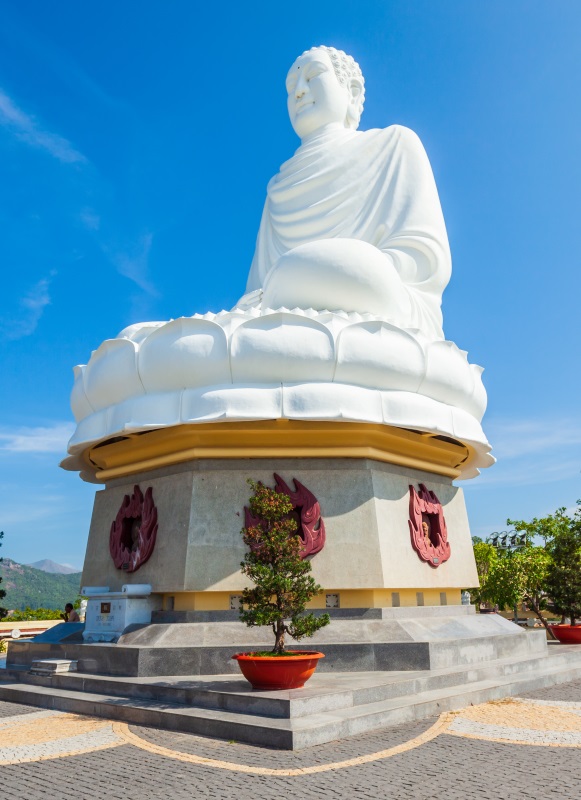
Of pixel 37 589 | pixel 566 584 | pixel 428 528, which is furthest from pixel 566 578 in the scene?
pixel 37 589

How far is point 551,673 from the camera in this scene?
9.82 meters

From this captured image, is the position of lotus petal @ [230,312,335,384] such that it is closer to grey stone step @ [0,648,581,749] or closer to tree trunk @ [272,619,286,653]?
tree trunk @ [272,619,286,653]

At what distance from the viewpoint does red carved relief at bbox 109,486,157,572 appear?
10.7 m

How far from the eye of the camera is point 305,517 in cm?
1005

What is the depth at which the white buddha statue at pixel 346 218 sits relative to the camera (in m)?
11.8

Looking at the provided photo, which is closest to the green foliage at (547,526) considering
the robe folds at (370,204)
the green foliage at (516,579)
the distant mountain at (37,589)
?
the green foliage at (516,579)

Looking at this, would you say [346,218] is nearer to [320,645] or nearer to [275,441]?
[275,441]

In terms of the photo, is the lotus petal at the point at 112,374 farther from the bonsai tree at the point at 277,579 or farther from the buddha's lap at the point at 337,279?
the bonsai tree at the point at 277,579

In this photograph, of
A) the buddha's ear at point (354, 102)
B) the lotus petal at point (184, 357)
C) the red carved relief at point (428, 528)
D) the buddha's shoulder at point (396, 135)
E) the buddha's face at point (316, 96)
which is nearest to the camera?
the lotus petal at point (184, 357)

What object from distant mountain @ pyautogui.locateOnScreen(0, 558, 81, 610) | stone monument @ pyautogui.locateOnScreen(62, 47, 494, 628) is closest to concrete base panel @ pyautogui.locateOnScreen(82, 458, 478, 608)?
stone monument @ pyautogui.locateOnScreen(62, 47, 494, 628)

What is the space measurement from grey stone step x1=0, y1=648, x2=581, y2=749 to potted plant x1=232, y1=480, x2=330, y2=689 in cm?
58

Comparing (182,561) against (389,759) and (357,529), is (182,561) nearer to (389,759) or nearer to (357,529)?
(357,529)

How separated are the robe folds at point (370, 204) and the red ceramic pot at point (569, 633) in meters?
7.04

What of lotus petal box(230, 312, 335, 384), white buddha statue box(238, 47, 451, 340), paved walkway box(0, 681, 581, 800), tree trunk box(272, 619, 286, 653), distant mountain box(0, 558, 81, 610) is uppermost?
distant mountain box(0, 558, 81, 610)
